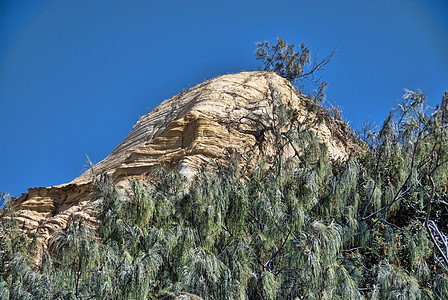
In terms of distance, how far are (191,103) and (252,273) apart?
978 cm

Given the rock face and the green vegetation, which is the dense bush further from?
the rock face

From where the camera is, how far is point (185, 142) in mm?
16297

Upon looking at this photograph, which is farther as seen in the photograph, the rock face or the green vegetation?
the rock face

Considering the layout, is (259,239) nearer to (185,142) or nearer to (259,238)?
(259,238)

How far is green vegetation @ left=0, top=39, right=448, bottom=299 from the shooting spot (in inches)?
364

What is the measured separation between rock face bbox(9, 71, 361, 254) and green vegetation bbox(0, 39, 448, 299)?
1590mm

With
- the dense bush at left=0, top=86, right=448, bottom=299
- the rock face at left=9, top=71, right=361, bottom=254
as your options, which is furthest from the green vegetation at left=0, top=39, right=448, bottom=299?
the rock face at left=9, top=71, right=361, bottom=254

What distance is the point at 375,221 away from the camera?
12.0 m

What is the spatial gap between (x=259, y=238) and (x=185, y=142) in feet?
19.4

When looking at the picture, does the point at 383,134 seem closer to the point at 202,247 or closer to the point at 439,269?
the point at 439,269

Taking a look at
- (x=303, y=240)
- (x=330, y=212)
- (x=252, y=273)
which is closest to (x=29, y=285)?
(x=252, y=273)

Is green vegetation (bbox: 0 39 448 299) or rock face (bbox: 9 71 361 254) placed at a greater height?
rock face (bbox: 9 71 361 254)

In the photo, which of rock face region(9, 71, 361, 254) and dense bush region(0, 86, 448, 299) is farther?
rock face region(9, 71, 361, 254)

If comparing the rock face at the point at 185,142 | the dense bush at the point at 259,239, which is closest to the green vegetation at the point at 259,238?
the dense bush at the point at 259,239
